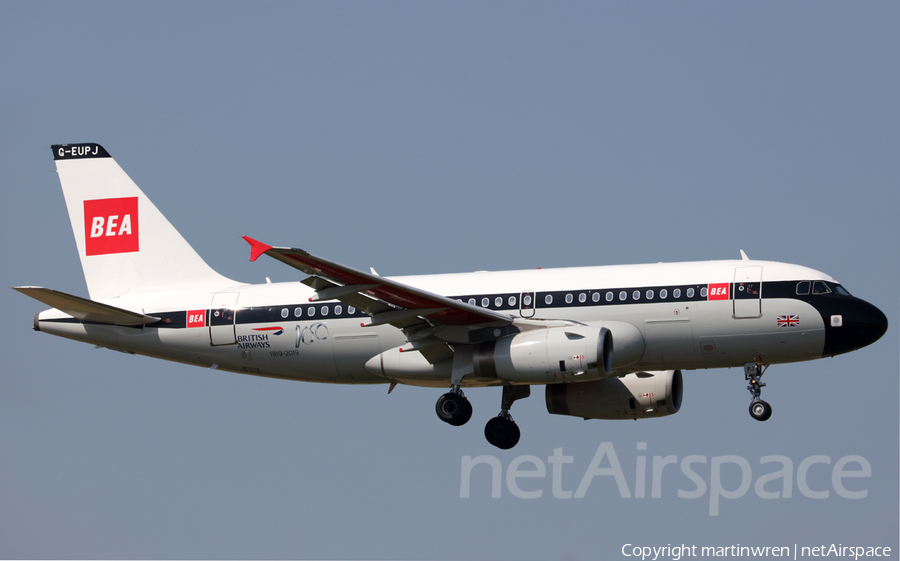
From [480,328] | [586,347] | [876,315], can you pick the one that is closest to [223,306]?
[480,328]

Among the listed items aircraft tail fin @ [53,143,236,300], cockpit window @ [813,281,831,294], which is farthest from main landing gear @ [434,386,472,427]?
cockpit window @ [813,281,831,294]

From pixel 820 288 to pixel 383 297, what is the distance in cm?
1242

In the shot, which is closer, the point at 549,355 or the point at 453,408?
the point at 549,355

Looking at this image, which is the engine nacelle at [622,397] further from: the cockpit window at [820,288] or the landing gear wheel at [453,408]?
the cockpit window at [820,288]

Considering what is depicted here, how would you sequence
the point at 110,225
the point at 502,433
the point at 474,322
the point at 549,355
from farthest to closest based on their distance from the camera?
the point at 110,225 → the point at 502,433 → the point at 474,322 → the point at 549,355

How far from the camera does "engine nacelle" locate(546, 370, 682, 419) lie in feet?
127

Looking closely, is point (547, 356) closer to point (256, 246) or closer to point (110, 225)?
point (256, 246)

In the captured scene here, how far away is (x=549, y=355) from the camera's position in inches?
1315

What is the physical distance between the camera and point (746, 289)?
33875 mm

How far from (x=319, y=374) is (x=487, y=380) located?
18.5ft

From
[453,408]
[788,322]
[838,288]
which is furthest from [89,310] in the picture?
[838,288]

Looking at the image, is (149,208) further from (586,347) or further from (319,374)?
(586,347)

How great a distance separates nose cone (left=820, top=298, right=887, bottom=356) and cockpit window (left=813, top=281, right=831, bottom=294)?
1.87ft

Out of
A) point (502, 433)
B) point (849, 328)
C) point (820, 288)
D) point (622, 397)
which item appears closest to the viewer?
point (849, 328)
